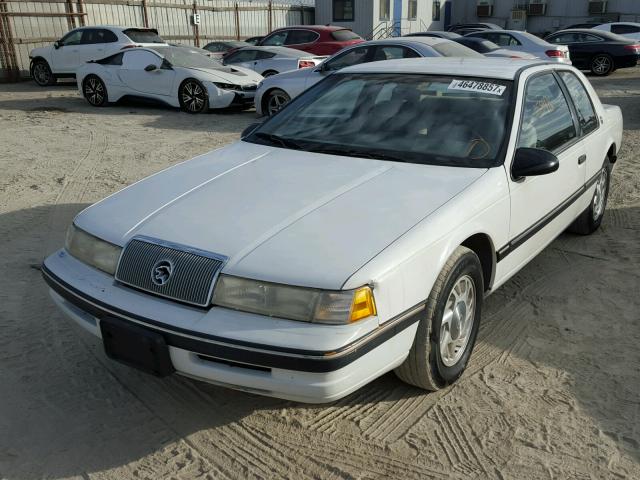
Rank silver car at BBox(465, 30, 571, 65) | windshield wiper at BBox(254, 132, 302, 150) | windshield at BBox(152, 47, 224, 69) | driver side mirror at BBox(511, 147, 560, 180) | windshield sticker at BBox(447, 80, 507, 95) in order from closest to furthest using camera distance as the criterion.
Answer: driver side mirror at BBox(511, 147, 560, 180)
windshield sticker at BBox(447, 80, 507, 95)
windshield wiper at BBox(254, 132, 302, 150)
windshield at BBox(152, 47, 224, 69)
silver car at BBox(465, 30, 571, 65)

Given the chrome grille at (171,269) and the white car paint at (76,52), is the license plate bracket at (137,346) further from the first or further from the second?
the white car paint at (76,52)

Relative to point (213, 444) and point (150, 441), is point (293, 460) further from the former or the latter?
point (150, 441)

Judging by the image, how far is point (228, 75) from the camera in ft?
38.3

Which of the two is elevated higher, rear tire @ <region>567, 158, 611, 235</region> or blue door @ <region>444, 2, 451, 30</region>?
blue door @ <region>444, 2, 451, 30</region>

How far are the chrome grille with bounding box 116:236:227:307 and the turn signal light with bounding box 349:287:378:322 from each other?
1.89 feet

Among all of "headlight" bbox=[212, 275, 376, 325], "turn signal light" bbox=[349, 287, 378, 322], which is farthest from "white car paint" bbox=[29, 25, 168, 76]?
"turn signal light" bbox=[349, 287, 378, 322]

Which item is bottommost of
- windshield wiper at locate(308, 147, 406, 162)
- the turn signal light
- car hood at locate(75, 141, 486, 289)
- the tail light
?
the tail light

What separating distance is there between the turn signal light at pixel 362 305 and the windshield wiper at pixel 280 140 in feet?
5.24

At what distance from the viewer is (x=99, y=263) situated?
2.89 meters

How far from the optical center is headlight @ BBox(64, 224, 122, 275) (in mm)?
2822

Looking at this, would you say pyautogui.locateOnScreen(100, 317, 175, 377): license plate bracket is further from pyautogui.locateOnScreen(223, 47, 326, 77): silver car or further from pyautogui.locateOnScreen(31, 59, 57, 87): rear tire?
pyautogui.locateOnScreen(31, 59, 57, 87): rear tire

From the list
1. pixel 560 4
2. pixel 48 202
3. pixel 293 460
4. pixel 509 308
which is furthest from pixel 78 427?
pixel 560 4

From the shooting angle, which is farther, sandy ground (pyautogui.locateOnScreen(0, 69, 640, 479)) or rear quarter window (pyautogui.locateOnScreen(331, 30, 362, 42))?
rear quarter window (pyautogui.locateOnScreen(331, 30, 362, 42))

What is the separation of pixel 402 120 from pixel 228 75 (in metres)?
8.59
